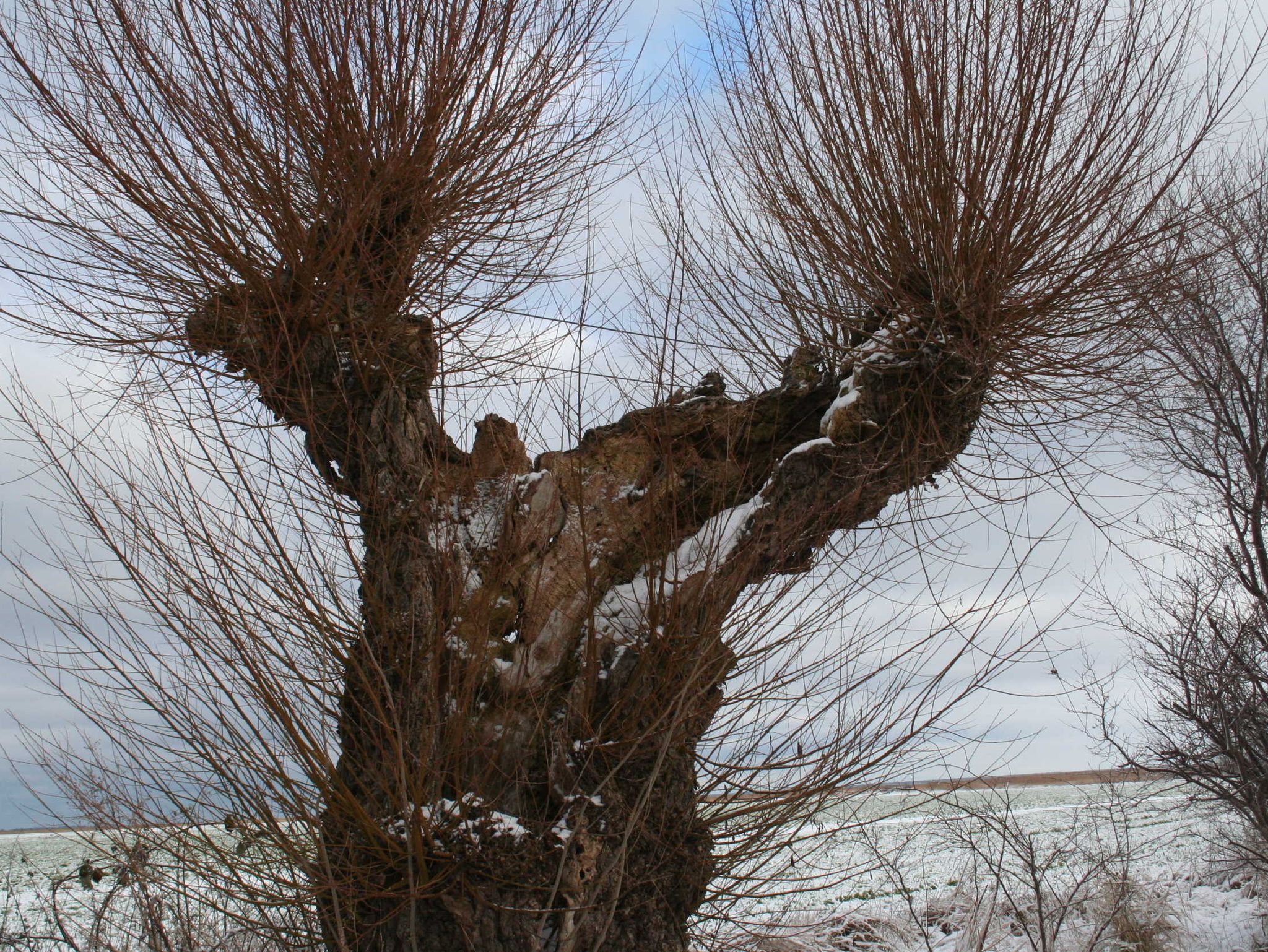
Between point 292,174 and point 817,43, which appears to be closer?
point 292,174

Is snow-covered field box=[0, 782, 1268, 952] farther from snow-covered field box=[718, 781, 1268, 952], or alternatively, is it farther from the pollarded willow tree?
the pollarded willow tree

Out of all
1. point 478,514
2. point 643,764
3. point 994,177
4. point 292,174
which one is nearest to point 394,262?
point 292,174

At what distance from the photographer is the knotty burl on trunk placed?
10.2ft

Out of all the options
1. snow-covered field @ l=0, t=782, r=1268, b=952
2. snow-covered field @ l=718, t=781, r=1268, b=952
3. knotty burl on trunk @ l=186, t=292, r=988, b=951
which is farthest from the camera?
snow-covered field @ l=718, t=781, r=1268, b=952

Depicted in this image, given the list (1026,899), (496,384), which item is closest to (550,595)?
(496,384)

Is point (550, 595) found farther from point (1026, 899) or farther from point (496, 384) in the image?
point (1026, 899)

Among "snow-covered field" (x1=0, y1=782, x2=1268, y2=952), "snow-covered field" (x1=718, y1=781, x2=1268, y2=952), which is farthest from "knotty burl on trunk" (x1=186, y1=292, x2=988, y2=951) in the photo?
"snow-covered field" (x1=718, y1=781, x2=1268, y2=952)

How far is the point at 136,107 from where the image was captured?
3734 mm

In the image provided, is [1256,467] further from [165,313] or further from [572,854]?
[165,313]

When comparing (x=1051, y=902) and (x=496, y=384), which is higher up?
(x=496, y=384)

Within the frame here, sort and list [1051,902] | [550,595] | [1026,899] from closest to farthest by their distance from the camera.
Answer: [550,595] < [1051,902] < [1026,899]

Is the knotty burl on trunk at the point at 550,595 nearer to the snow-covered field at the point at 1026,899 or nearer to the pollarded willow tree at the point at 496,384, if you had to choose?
the pollarded willow tree at the point at 496,384

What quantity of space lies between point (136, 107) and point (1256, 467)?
9.74m

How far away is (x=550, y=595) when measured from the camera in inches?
148
